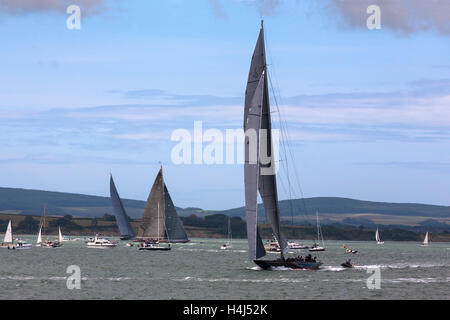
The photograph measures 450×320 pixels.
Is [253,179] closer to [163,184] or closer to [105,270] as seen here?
[105,270]

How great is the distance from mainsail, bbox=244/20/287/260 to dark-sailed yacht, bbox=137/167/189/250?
86.8 meters

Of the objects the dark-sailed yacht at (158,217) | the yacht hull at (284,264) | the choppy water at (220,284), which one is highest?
the dark-sailed yacht at (158,217)

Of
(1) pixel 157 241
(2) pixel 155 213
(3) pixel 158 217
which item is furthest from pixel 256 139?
(1) pixel 157 241

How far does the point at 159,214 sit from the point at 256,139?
299 feet

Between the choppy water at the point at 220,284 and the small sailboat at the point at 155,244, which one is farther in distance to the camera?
the small sailboat at the point at 155,244

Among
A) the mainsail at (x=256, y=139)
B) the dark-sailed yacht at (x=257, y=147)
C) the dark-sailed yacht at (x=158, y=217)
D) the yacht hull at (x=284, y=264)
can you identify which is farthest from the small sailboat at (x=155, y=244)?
the mainsail at (x=256, y=139)

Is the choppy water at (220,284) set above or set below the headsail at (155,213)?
below

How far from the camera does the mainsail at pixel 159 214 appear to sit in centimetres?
16175

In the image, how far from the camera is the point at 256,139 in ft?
240

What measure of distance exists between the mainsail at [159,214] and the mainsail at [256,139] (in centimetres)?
8727

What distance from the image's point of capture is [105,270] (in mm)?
90312

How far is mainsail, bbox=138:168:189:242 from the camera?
16175 cm

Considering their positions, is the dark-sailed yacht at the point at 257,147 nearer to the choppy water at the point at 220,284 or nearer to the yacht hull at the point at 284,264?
the yacht hull at the point at 284,264
